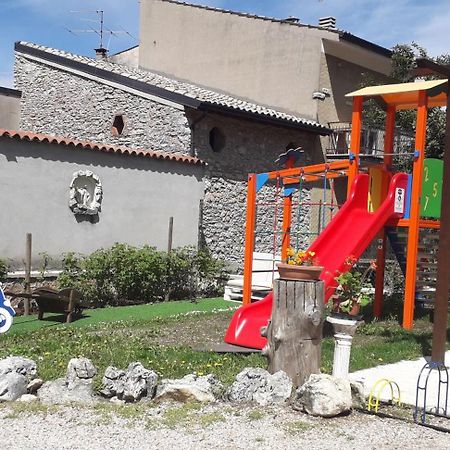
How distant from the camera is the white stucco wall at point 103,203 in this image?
11117 millimetres

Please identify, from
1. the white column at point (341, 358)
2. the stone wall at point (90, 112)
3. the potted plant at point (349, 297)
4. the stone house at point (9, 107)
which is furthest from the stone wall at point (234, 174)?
the white column at point (341, 358)

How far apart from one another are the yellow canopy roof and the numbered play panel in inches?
42.9

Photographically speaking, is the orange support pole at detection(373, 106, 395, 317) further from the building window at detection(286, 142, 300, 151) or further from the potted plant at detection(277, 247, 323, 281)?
the building window at detection(286, 142, 300, 151)

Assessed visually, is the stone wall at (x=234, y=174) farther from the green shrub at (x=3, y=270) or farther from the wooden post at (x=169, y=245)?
the green shrub at (x=3, y=270)

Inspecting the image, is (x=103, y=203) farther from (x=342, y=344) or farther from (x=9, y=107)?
(x=9, y=107)

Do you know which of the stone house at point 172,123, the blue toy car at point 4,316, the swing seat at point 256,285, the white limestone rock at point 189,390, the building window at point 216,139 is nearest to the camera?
the white limestone rock at point 189,390

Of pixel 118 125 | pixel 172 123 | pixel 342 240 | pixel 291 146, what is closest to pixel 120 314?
Answer: pixel 342 240

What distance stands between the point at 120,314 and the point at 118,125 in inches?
Answer: 272

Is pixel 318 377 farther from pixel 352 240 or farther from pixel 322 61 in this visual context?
pixel 322 61

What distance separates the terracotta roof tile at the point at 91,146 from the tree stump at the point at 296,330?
23.1 ft

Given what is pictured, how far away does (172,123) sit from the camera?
1510cm

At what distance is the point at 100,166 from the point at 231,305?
12.5 feet

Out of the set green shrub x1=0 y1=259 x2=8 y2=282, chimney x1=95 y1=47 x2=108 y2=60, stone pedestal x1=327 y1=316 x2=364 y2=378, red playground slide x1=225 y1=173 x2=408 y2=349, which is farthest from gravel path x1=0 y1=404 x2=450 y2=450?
chimney x1=95 y1=47 x2=108 y2=60

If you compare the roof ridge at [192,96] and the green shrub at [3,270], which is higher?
the roof ridge at [192,96]
